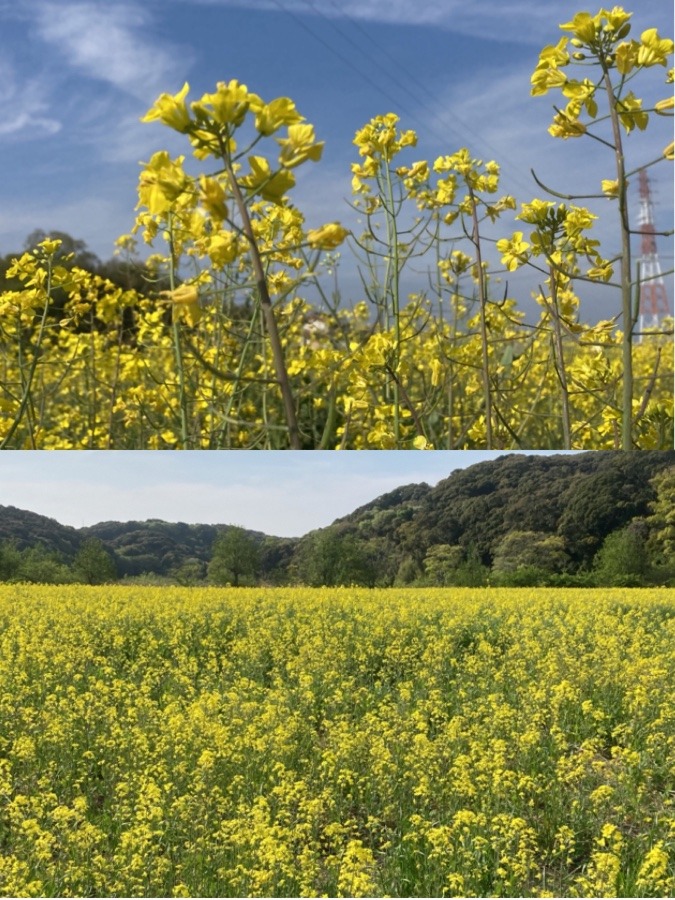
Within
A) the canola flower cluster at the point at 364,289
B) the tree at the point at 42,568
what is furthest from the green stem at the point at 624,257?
the tree at the point at 42,568

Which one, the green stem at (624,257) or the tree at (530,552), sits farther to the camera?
the tree at (530,552)

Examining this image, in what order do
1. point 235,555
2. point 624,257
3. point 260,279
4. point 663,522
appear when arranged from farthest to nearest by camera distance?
point 663,522
point 235,555
point 624,257
point 260,279

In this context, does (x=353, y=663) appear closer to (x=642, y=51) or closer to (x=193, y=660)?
(x=193, y=660)

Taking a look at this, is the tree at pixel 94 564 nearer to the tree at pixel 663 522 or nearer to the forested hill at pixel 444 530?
the forested hill at pixel 444 530

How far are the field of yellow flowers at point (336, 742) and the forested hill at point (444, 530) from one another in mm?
111

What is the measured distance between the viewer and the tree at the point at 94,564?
2268 mm

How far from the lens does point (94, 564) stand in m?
2.31

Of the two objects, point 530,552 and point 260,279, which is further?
point 530,552

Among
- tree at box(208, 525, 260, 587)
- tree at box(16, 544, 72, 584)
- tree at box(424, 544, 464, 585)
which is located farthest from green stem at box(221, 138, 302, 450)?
tree at box(16, 544, 72, 584)

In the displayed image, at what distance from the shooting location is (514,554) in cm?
232

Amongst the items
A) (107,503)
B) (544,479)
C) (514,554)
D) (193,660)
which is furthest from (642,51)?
(193,660)

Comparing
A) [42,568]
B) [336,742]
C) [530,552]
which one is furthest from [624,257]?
[42,568]

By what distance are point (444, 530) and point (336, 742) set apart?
569 mm

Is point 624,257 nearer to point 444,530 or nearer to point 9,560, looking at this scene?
point 444,530
